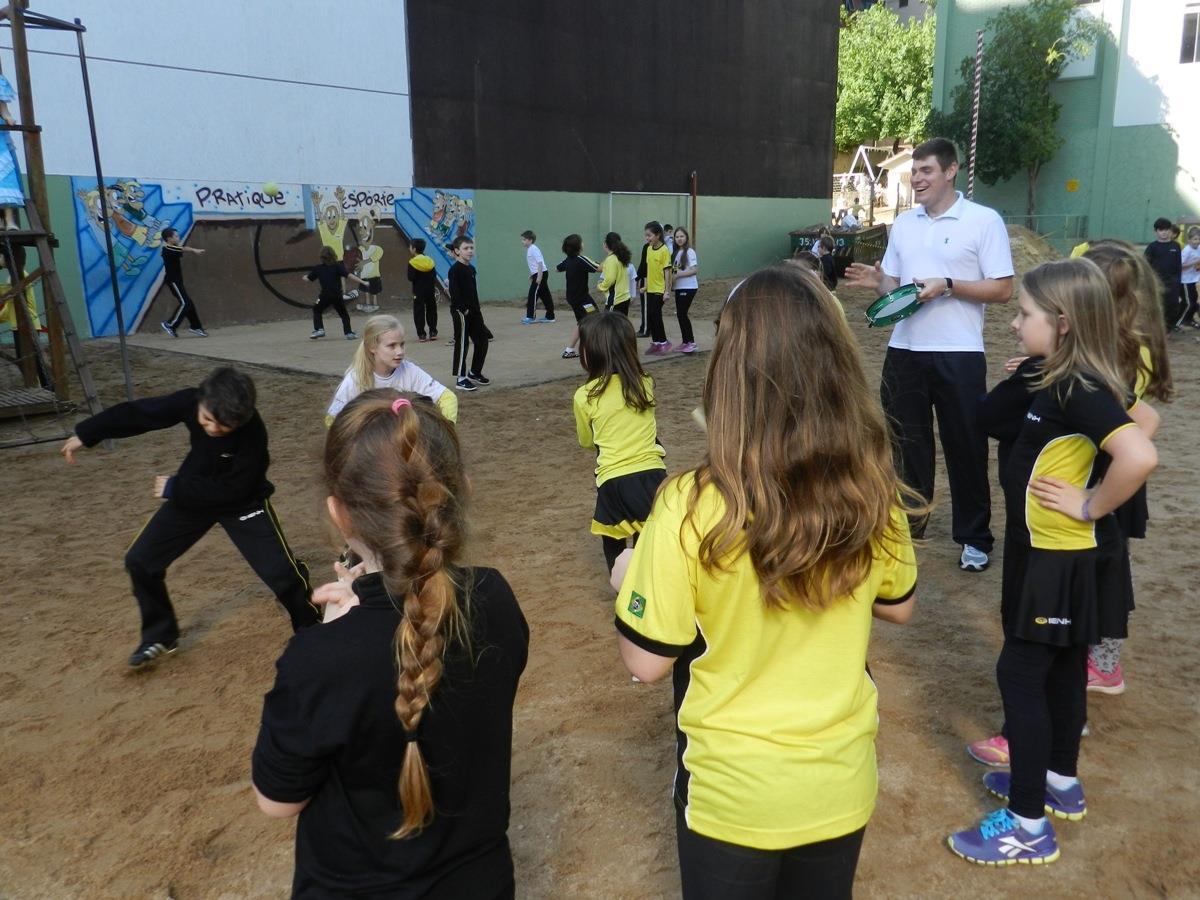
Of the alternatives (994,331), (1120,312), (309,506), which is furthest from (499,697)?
(994,331)

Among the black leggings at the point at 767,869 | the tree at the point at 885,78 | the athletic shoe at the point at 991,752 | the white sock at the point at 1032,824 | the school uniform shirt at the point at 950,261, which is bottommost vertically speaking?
the athletic shoe at the point at 991,752

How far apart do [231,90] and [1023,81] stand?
22.6 metres

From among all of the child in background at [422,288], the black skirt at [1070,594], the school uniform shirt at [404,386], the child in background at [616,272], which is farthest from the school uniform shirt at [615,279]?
the black skirt at [1070,594]

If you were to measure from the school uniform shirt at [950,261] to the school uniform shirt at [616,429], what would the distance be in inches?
63.5

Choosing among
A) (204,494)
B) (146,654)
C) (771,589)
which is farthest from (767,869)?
(146,654)

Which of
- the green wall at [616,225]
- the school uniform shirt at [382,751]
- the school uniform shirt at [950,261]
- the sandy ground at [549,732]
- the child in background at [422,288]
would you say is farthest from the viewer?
the green wall at [616,225]

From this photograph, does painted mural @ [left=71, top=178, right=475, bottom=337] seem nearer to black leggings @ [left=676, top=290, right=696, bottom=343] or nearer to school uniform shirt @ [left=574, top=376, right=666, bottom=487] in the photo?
black leggings @ [left=676, top=290, right=696, bottom=343]

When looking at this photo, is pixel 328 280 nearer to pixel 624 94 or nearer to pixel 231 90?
pixel 231 90

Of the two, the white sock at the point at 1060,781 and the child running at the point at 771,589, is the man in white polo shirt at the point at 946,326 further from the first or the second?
the child running at the point at 771,589

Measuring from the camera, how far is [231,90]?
614 inches

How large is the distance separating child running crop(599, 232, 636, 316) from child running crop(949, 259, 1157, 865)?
919 cm

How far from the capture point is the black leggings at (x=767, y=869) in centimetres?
166

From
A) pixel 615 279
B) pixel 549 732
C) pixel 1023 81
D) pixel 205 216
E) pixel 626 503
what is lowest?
pixel 549 732

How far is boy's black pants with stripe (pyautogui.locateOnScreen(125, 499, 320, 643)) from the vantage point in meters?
4.02
